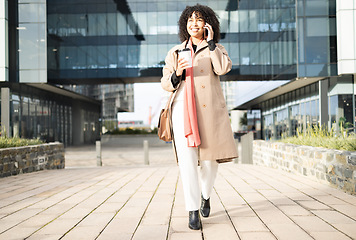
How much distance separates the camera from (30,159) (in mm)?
7188

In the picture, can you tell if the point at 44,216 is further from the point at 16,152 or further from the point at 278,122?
the point at 278,122

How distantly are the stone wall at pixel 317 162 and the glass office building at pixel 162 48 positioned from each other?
11692 mm

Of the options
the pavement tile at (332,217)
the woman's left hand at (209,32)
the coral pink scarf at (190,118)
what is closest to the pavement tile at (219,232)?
the coral pink scarf at (190,118)

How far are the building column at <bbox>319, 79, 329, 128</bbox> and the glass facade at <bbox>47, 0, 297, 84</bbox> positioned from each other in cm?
491

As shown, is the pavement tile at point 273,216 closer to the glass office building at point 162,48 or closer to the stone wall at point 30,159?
the stone wall at point 30,159

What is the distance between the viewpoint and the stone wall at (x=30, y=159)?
626 cm

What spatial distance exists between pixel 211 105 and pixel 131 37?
23155mm

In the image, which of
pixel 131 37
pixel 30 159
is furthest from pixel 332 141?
pixel 131 37

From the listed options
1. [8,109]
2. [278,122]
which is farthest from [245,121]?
[8,109]

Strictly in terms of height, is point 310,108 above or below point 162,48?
below

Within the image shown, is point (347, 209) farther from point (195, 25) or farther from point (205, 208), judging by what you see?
point (195, 25)

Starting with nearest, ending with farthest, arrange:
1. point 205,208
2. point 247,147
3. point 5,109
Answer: point 205,208 → point 247,147 → point 5,109

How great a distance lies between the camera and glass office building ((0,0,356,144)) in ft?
57.4

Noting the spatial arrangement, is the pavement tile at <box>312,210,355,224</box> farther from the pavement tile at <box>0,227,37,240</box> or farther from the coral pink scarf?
the pavement tile at <box>0,227,37,240</box>
